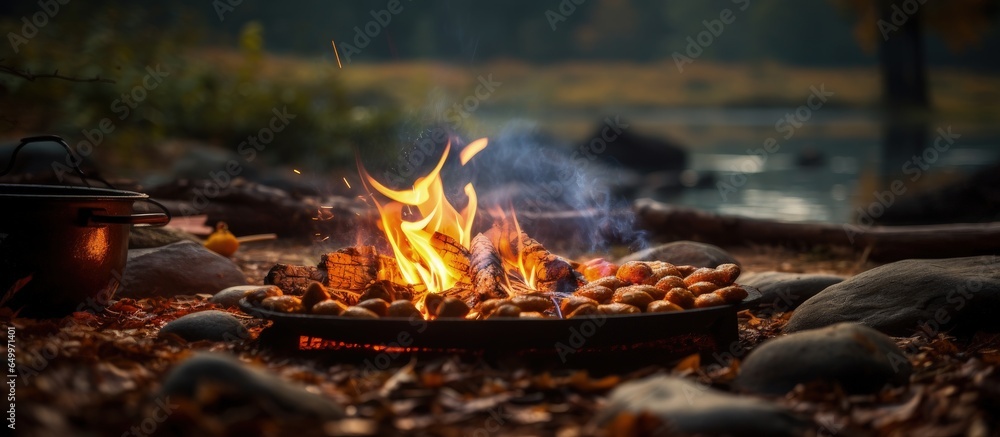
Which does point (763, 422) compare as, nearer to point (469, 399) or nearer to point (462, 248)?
point (469, 399)

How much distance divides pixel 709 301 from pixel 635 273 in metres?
0.83

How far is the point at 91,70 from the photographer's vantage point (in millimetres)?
16953

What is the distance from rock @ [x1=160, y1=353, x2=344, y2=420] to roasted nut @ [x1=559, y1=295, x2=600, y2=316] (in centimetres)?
175

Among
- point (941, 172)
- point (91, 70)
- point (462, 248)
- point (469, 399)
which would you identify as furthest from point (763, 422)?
point (941, 172)

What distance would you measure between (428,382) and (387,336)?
0.65 m

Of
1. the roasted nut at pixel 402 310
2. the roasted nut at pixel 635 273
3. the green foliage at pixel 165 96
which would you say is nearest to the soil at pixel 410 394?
the roasted nut at pixel 402 310

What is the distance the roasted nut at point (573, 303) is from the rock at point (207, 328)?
203 cm

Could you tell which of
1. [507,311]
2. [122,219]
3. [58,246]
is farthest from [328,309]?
[58,246]

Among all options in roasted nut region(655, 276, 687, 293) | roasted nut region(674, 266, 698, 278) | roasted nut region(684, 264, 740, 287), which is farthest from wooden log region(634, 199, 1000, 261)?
roasted nut region(655, 276, 687, 293)

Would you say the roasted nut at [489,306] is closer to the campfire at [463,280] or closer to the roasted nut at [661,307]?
the campfire at [463,280]

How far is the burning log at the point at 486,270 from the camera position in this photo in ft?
16.3

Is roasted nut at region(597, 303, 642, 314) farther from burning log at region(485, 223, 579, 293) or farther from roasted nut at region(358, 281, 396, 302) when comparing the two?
roasted nut at region(358, 281, 396, 302)

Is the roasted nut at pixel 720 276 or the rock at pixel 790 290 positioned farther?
the rock at pixel 790 290

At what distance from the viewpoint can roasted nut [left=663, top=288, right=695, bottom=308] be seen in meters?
4.86
